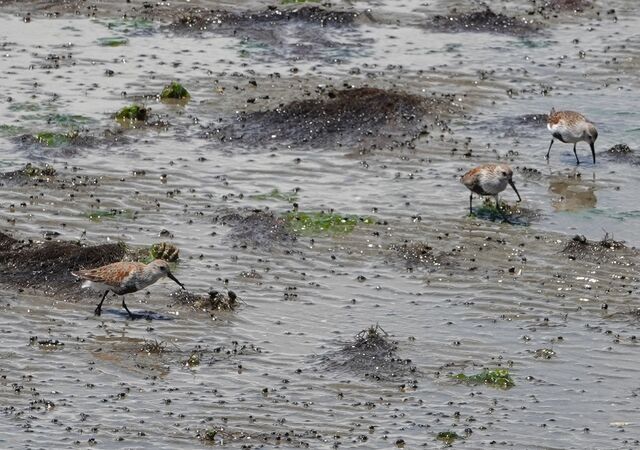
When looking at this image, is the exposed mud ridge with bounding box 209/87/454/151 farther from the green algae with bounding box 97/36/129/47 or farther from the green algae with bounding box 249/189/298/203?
the green algae with bounding box 97/36/129/47

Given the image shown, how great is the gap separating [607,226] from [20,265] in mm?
8182

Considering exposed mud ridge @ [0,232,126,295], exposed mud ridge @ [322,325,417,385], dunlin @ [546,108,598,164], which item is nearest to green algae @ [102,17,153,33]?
dunlin @ [546,108,598,164]

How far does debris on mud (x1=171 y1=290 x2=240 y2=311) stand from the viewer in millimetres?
18797

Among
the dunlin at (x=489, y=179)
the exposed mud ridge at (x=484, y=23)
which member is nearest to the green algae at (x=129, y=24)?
the exposed mud ridge at (x=484, y=23)

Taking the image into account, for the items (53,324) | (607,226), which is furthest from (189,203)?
(607,226)

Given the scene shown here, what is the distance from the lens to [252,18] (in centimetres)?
3133

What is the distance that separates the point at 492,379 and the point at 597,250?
432 cm

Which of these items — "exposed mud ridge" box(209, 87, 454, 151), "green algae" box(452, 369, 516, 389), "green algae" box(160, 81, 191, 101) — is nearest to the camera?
"green algae" box(452, 369, 516, 389)

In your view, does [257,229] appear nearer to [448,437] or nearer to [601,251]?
[601,251]

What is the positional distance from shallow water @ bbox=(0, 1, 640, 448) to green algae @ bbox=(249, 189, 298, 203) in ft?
0.36

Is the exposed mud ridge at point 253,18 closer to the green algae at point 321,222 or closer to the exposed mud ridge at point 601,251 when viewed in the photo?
the green algae at point 321,222

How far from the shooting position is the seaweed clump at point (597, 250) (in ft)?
67.6

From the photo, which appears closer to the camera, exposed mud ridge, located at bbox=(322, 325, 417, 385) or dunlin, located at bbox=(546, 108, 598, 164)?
exposed mud ridge, located at bbox=(322, 325, 417, 385)

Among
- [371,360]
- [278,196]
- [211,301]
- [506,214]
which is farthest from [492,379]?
[278,196]
